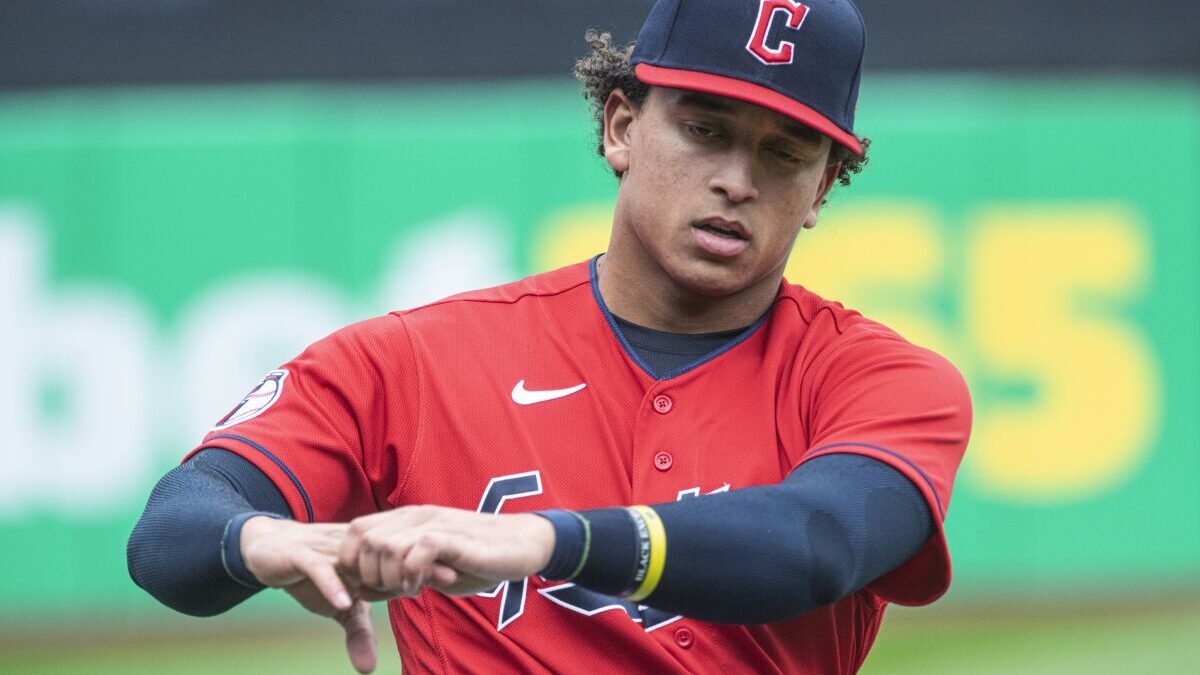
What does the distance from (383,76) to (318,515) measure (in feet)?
14.3

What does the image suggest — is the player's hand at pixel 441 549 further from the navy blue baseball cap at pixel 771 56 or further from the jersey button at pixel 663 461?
the navy blue baseball cap at pixel 771 56

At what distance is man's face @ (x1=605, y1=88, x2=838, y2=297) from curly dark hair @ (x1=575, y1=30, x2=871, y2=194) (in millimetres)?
74

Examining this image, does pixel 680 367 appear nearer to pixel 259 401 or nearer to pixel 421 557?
pixel 259 401

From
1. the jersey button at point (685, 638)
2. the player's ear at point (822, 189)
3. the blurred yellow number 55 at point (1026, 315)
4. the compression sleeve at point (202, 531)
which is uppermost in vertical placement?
the player's ear at point (822, 189)

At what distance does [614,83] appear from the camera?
99.2 inches

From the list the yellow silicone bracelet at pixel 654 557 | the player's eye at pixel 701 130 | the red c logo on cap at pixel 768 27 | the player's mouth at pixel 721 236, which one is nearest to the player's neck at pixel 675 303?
the player's mouth at pixel 721 236

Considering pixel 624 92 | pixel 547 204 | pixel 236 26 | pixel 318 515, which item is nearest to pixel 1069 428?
pixel 547 204

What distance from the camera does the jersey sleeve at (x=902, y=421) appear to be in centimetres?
198

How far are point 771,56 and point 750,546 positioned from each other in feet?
2.22

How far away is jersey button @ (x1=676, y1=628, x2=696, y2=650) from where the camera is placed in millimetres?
2084

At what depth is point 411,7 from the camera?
615 cm

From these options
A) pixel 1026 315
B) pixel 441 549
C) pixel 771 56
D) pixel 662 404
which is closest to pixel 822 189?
pixel 771 56

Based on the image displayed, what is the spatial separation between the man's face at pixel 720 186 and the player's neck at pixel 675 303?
1.2 inches

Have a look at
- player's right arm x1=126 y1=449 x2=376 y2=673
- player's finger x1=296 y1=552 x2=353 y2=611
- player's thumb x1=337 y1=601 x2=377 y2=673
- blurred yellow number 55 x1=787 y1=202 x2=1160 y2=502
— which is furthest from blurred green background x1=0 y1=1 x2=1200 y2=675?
player's finger x1=296 y1=552 x2=353 y2=611
